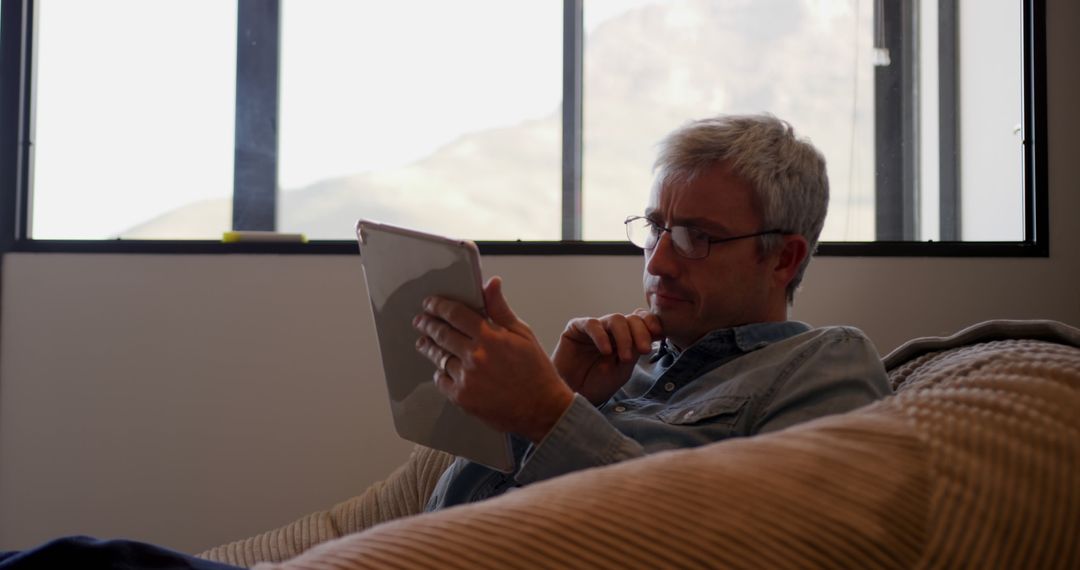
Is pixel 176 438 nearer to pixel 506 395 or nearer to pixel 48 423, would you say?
pixel 48 423

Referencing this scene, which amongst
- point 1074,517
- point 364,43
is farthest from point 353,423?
point 1074,517

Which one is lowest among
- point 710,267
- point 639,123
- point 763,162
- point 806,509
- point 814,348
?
point 806,509

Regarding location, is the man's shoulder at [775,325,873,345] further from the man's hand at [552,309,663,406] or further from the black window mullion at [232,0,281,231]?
the black window mullion at [232,0,281,231]

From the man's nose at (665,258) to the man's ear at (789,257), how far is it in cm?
15

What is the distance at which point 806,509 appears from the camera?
0.70 m

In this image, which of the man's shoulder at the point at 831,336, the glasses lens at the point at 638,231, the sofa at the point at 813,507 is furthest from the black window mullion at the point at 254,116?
the sofa at the point at 813,507

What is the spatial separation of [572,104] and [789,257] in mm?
979

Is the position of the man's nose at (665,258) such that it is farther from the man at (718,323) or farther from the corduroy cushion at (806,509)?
the corduroy cushion at (806,509)

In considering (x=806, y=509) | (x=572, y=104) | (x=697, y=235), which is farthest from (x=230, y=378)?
(x=806, y=509)

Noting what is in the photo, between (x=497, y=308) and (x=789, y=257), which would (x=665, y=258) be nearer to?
(x=789, y=257)

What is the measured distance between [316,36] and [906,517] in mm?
1926

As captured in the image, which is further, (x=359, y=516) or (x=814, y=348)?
(x=359, y=516)

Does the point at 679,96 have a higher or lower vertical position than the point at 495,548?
higher

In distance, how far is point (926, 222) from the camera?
7.33 ft
